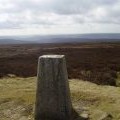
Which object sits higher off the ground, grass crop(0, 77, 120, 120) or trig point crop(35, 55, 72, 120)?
trig point crop(35, 55, 72, 120)

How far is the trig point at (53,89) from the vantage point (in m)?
10.9

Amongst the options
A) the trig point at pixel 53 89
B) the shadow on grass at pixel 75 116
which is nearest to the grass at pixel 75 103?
the shadow on grass at pixel 75 116

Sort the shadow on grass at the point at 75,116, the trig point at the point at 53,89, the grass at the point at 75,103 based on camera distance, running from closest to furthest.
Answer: the trig point at the point at 53,89
the shadow on grass at the point at 75,116
the grass at the point at 75,103

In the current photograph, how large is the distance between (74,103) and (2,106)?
3.26 meters

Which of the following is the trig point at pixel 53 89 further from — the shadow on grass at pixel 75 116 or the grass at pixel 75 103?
the grass at pixel 75 103

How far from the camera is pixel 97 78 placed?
74.7 ft

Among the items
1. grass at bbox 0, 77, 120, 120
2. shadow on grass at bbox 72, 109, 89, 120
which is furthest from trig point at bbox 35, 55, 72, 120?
grass at bbox 0, 77, 120, 120

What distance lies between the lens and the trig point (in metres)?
10.9

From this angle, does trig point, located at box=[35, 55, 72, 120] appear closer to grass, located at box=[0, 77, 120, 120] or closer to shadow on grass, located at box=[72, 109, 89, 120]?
shadow on grass, located at box=[72, 109, 89, 120]

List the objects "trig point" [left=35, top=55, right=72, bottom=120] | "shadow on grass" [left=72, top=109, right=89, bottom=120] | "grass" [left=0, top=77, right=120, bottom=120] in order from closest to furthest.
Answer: "trig point" [left=35, top=55, right=72, bottom=120] < "shadow on grass" [left=72, top=109, right=89, bottom=120] < "grass" [left=0, top=77, right=120, bottom=120]

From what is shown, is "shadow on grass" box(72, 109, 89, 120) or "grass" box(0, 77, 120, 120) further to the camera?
"grass" box(0, 77, 120, 120)

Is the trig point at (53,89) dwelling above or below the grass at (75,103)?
above

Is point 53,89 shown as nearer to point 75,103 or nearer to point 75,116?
point 75,116

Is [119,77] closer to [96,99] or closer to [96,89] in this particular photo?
[96,89]
